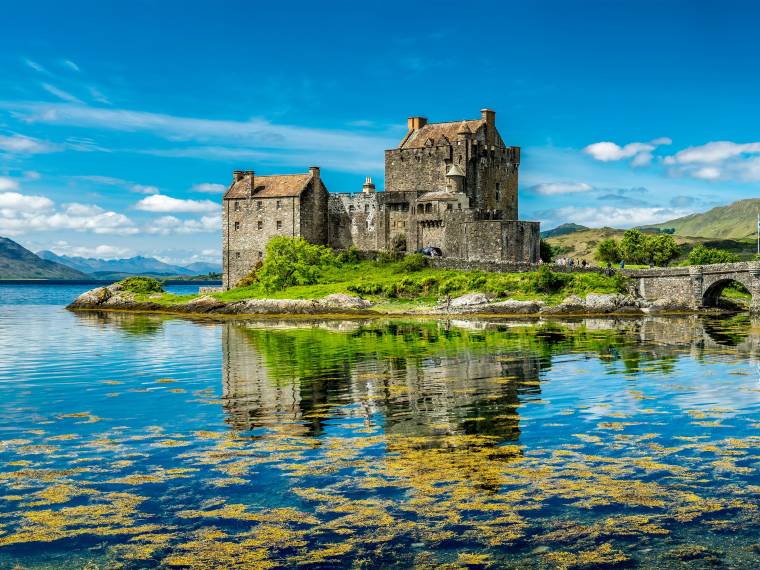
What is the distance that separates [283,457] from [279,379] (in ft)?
46.7

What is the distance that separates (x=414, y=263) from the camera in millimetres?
86312

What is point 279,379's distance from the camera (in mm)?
34219

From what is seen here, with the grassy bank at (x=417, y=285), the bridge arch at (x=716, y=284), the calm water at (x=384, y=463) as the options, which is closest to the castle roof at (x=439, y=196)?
the grassy bank at (x=417, y=285)

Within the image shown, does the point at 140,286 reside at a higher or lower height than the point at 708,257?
lower

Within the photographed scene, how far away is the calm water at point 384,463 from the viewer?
Result: 14188 mm

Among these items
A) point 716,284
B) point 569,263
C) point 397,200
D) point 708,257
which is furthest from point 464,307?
point 708,257

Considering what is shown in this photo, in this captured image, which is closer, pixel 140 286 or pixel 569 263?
pixel 569 263

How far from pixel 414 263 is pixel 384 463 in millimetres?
67224

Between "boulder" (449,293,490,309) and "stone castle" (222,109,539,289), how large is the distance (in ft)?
38.1

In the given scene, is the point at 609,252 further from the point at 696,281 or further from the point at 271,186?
the point at 271,186

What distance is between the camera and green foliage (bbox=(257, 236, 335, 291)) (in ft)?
286

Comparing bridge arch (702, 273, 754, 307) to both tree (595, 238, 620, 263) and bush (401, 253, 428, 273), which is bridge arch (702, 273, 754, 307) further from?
tree (595, 238, 620, 263)

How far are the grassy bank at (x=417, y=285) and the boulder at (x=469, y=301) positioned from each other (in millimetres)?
1150

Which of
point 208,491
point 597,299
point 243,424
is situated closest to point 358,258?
point 597,299
